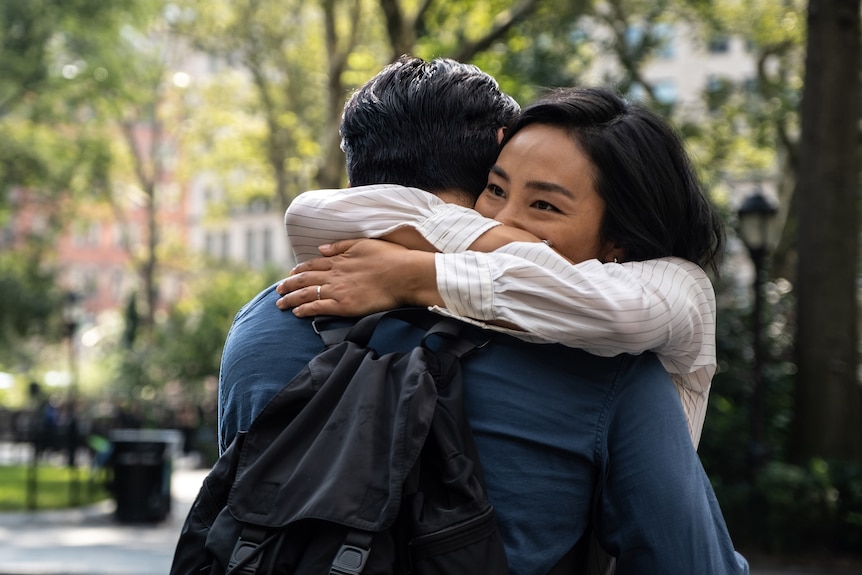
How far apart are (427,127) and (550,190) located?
24cm

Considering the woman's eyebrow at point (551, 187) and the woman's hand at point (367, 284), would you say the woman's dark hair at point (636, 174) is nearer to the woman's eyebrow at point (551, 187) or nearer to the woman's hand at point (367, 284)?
the woman's eyebrow at point (551, 187)

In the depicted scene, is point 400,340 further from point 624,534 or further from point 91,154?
point 91,154

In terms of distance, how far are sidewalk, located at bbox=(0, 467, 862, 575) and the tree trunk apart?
6.01 feet

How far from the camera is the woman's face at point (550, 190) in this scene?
1.93 m

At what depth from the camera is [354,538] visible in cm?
156

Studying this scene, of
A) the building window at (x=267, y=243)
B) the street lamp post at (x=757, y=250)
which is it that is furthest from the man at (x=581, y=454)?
the building window at (x=267, y=243)

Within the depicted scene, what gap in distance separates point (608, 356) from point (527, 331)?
132mm

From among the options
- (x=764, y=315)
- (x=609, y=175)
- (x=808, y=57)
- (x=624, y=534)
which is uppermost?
(x=808, y=57)

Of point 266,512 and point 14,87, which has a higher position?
point 14,87

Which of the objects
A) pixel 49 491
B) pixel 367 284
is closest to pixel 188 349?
pixel 49 491

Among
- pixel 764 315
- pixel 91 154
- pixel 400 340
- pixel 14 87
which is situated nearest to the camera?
pixel 400 340

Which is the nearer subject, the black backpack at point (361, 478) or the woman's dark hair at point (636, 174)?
the black backpack at point (361, 478)

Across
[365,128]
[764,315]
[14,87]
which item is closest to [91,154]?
[14,87]

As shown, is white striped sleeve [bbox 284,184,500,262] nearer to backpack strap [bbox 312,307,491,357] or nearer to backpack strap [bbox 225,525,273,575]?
backpack strap [bbox 312,307,491,357]
